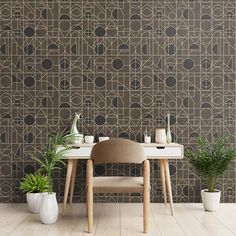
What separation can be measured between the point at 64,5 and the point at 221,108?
2046 mm

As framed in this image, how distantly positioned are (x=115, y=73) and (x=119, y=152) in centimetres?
139

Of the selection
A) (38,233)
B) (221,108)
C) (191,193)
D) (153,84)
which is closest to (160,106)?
(153,84)

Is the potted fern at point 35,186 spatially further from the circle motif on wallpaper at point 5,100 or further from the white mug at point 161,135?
the white mug at point 161,135

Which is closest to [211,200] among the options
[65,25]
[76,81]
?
[76,81]

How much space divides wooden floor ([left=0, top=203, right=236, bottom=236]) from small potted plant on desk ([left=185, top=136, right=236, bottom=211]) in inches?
5.0

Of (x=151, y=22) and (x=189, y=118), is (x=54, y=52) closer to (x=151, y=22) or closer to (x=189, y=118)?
(x=151, y=22)

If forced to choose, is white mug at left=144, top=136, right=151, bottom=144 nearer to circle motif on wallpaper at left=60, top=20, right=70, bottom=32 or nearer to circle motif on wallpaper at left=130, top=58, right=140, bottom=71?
circle motif on wallpaper at left=130, top=58, right=140, bottom=71

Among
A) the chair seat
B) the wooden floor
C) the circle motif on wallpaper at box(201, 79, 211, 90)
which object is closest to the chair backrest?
the chair seat

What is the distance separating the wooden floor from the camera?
3236 mm

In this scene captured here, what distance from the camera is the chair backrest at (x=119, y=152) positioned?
3.23 meters

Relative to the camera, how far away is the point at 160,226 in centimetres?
343

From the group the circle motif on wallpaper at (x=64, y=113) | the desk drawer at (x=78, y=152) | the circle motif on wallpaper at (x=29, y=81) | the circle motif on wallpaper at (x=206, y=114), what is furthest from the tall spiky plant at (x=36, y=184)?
the circle motif on wallpaper at (x=206, y=114)

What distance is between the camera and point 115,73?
4395 millimetres

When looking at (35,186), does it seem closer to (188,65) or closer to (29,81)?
(29,81)
